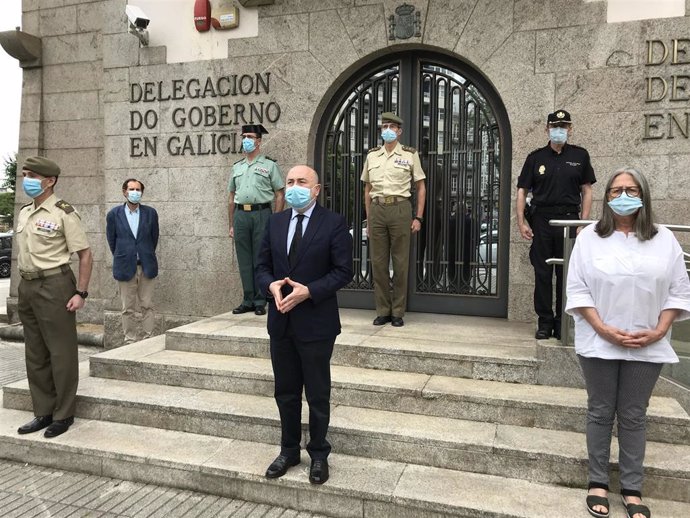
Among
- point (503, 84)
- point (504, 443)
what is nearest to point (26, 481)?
point (504, 443)

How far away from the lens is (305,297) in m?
3.29

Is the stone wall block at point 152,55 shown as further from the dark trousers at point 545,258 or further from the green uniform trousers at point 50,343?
the dark trousers at point 545,258

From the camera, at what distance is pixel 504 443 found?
3650mm

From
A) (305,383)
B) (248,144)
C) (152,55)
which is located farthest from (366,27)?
(305,383)

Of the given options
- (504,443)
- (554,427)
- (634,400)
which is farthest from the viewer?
(554,427)

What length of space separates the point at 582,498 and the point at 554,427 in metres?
0.66

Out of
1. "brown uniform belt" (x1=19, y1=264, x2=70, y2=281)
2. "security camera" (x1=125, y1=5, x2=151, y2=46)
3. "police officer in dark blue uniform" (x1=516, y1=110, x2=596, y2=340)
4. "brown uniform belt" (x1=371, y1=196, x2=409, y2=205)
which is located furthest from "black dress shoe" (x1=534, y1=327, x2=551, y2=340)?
"security camera" (x1=125, y1=5, x2=151, y2=46)

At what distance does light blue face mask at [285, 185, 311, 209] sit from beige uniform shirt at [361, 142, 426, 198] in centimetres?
242

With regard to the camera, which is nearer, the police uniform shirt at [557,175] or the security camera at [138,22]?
the police uniform shirt at [557,175]

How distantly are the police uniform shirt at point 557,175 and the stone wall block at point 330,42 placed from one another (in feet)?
8.92

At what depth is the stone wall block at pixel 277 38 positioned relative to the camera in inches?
269

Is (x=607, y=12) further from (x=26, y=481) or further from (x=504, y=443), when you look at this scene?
(x=26, y=481)

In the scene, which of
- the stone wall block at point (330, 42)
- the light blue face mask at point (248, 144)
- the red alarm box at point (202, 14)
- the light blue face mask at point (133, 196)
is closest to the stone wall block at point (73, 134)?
the light blue face mask at point (133, 196)

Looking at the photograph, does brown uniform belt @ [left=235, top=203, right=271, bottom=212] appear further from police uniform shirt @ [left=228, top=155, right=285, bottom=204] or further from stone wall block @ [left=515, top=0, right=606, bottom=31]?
stone wall block @ [left=515, top=0, right=606, bottom=31]
